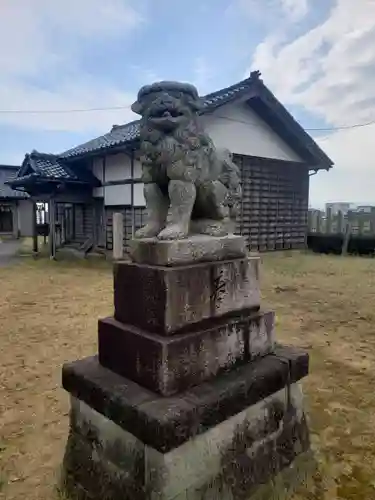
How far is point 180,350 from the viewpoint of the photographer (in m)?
1.75

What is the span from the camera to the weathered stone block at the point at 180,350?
172 cm

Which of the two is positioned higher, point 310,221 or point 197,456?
point 310,221

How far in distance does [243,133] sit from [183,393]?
10.2 meters

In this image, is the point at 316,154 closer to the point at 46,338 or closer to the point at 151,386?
the point at 46,338

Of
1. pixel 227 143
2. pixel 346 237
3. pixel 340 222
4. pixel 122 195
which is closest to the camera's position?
pixel 227 143

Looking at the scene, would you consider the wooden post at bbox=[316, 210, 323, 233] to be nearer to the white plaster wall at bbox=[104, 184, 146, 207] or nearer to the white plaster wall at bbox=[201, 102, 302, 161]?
the white plaster wall at bbox=[201, 102, 302, 161]

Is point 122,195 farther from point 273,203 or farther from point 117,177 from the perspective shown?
point 273,203

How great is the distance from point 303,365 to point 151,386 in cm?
104

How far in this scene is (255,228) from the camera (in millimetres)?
11695

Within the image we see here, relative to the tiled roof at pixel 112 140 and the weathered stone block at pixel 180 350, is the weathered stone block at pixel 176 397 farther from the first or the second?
the tiled roof at pixel 112 140

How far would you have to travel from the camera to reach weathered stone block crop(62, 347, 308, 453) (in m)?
1.55

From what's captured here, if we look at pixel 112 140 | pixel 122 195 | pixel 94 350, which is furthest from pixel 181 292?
pixel 112 140

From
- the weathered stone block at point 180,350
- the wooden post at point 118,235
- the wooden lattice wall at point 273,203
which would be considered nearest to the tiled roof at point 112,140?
the wooden post at point 118,235

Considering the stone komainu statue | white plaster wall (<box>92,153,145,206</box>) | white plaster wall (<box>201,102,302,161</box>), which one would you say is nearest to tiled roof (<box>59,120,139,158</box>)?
white plaster wall (<box>92,153,145,206</box>)
